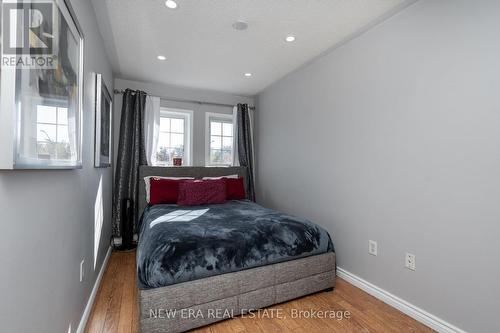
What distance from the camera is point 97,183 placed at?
2.29m

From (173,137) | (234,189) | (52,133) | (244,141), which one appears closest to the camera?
(52,133)

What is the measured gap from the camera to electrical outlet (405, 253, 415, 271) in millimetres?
1917

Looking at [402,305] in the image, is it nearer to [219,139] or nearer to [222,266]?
[222,266]

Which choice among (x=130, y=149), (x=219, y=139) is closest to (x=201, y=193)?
(x=130, y=149)

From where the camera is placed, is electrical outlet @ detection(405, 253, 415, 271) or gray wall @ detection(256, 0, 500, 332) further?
electrical outlet @ detection(405, 253, 415, 271)

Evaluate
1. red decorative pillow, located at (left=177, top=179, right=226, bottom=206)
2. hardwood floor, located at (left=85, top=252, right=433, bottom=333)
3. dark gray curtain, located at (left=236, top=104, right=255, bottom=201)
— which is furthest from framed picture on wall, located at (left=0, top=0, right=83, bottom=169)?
dark gray curtain, located at (left=236, top=104, right=255, bottom=201)

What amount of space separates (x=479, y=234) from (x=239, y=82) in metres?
3.28

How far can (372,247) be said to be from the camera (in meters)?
2.26

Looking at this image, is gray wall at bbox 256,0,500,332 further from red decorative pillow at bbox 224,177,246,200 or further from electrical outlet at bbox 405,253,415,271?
red decorative pillow at bbox 224,177,246,200

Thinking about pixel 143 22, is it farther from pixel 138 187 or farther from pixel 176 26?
pixel 138 187

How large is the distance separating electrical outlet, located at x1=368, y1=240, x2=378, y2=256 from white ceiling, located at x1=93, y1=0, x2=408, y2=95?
200 cm

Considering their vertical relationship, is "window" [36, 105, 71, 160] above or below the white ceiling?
below

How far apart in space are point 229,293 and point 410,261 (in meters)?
1.44

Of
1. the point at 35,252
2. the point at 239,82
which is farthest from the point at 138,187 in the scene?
the point at 35,252
